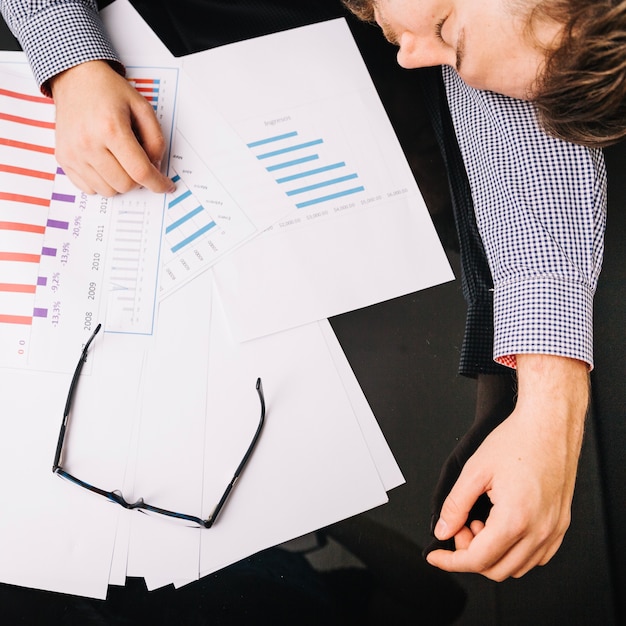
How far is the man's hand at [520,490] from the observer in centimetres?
60

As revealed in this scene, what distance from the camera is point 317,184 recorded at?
720 millimetres

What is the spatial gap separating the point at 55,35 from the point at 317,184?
1.27 ft

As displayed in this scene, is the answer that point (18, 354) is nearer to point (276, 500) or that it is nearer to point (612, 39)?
point (276, 500)

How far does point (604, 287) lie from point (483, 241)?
18 centimetres

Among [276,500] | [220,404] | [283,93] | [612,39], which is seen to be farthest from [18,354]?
[612,39]

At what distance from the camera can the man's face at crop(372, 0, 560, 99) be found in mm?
532

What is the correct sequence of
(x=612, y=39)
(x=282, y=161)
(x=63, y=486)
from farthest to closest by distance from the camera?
(x=282, y=161) → (x=63, y=486) → (x=612, y=39)

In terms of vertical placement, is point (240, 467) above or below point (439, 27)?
below

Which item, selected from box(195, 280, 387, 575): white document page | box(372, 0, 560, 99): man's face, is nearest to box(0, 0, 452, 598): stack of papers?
box(195, 280, 387, 575): white document page

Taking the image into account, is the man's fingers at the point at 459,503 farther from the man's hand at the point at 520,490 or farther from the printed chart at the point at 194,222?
the printed chart at the point at 194,222

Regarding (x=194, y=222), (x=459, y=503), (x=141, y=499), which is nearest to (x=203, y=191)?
(x=194, y=222)

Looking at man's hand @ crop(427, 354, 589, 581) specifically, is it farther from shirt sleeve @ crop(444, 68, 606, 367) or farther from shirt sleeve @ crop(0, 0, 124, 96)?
shirt sleeve @ crop(0, 0, 124, 96)

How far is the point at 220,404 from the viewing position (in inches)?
25.2

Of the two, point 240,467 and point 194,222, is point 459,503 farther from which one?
point 194,222
